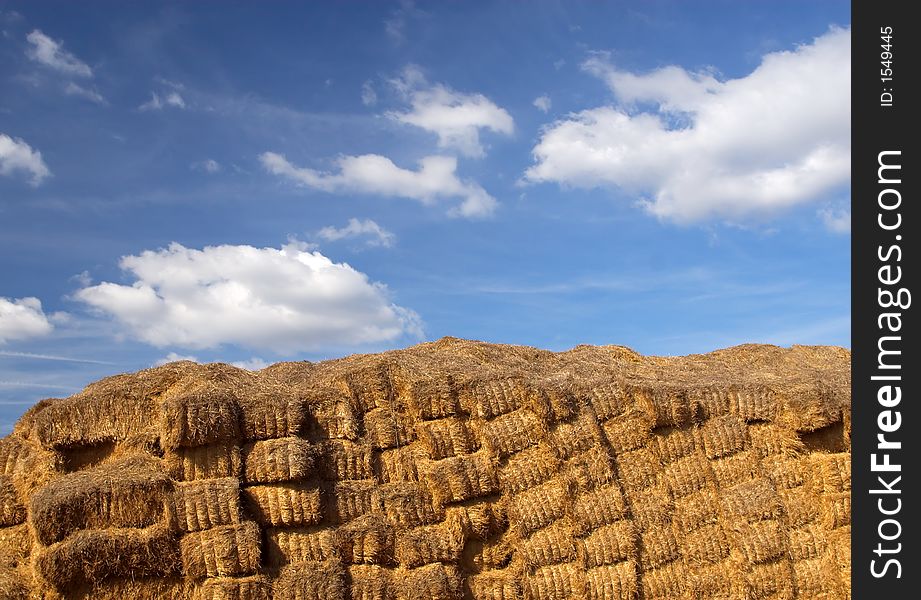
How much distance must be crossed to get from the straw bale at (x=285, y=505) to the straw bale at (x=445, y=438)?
176 centimetres

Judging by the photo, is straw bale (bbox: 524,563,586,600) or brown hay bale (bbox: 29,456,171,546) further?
straw bale (bbox: 524,563,586,600)

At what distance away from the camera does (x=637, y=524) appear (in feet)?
38.4

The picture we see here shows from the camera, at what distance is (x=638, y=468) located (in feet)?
39.6

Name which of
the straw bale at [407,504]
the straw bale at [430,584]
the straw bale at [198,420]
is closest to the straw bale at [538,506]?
the straw bale at [407,504]

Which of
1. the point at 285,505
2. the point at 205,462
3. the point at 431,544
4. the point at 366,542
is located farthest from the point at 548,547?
the point at 205,462

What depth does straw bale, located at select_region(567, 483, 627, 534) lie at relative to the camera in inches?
450

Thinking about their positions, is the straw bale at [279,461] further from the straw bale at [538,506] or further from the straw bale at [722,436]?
the straw bale at [722,436]

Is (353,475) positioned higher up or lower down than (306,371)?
lower down

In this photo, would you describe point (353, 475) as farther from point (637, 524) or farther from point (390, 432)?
point (637, 524)

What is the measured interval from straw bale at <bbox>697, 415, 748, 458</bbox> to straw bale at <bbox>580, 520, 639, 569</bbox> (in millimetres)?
2050

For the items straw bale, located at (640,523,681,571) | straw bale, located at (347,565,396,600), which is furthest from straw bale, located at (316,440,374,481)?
straw bale, located at (640,523,681,571)

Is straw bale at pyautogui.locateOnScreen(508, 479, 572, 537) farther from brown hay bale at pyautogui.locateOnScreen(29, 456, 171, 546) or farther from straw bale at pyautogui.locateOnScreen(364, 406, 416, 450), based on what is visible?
brown hay bale at pyautogui.locateOnScreen(29, 456, 171, 546)
